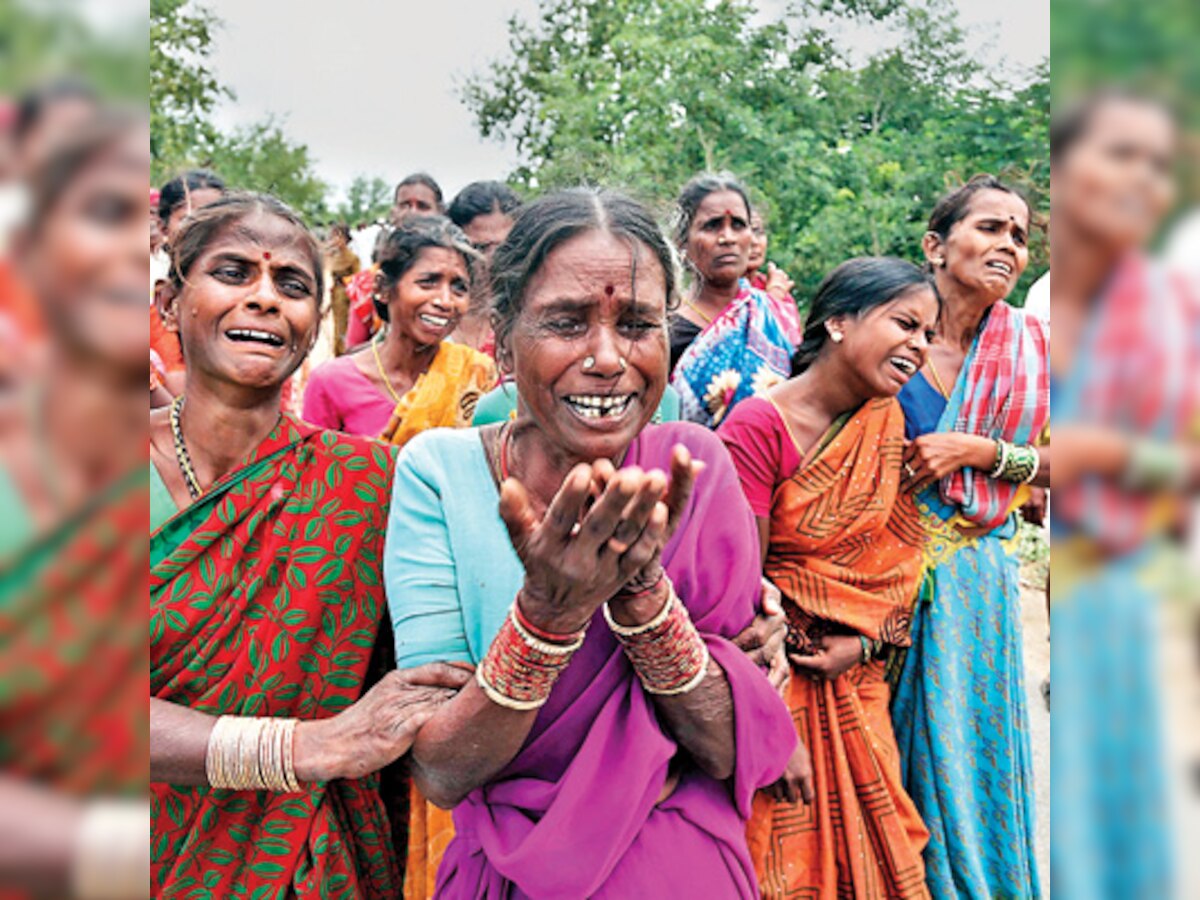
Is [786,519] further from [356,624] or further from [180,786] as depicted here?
[180,786]

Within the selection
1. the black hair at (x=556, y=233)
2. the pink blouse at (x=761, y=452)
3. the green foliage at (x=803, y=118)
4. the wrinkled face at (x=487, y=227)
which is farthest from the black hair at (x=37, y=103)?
the green foliage at (x=803, y=118)

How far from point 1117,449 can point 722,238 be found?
407 centimetres

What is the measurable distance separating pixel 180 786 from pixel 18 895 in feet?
5.58

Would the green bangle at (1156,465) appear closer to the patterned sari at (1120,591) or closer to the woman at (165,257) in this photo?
the patterned sari at (1120,591)

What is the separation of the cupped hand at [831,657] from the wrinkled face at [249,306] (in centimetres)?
151

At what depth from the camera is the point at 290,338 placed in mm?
2244

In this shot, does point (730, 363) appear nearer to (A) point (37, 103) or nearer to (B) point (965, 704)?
(B) point (965, 704)

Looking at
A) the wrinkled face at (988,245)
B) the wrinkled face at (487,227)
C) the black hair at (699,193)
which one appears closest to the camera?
the wrinkled face at (988,245)

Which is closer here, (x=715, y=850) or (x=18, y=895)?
(x=18, y=895)

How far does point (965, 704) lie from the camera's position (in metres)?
3.40

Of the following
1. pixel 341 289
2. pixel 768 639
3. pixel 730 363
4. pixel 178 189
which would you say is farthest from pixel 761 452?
pixel 341 289

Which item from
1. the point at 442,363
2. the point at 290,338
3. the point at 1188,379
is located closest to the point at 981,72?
the point at 442,363

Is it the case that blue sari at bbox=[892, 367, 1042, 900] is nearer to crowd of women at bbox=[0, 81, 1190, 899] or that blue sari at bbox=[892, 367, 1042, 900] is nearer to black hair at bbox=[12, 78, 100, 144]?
crowd of women at bbox=[0, 81, 1190, 899]

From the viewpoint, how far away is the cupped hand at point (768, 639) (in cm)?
214
